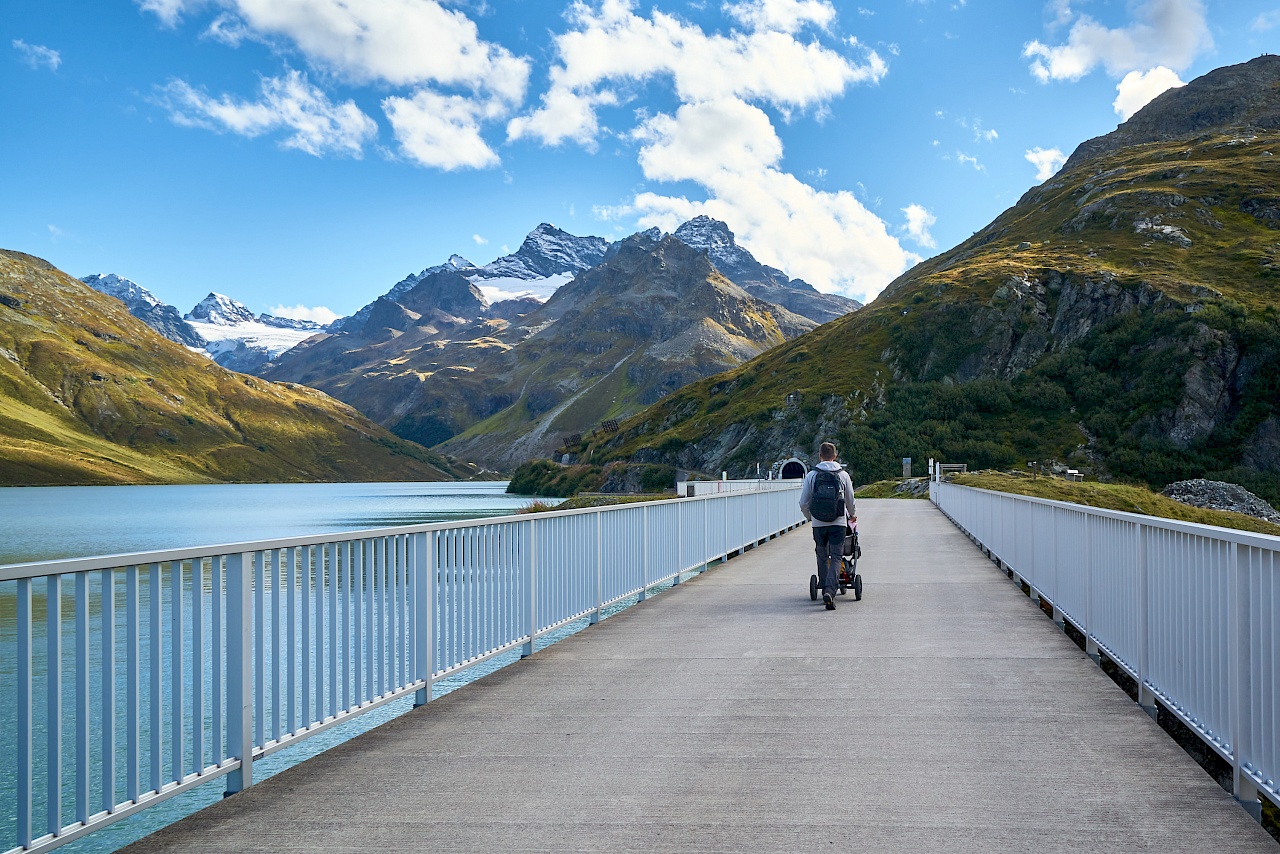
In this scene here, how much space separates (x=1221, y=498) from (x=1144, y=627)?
59.4 m

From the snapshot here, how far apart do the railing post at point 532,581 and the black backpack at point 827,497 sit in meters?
3.83

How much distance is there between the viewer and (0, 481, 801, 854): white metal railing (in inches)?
160

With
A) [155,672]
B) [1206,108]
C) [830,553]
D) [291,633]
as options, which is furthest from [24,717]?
[1206,108]

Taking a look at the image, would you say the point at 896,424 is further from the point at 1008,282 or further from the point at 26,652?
the point at 26,652

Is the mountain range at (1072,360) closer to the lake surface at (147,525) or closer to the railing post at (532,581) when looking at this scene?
the lake surface at (147,525)

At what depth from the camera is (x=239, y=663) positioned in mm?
5156

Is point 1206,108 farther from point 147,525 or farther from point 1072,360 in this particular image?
point 147,525

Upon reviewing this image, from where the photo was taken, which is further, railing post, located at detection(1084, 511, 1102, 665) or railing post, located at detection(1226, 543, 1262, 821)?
railing post, located at detection(1084, 511, 1102, 665)

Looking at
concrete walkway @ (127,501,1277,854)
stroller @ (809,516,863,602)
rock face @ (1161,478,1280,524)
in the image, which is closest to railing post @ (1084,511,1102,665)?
concrete walkway @ (127,501,1277,854)

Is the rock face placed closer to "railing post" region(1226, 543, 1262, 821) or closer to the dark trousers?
the dark trousers

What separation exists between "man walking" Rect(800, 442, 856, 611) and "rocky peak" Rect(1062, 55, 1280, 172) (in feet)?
633

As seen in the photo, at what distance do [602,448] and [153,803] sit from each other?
143 meters

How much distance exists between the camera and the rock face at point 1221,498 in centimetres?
5591

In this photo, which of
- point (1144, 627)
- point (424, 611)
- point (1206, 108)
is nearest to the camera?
point (1144, 627)
